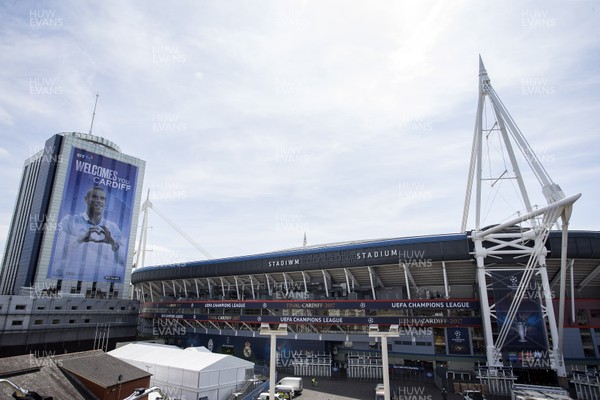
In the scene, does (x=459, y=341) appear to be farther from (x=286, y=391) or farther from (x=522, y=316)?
(x=286, y=391)

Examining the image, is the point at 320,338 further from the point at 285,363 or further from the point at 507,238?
the point at 507,238

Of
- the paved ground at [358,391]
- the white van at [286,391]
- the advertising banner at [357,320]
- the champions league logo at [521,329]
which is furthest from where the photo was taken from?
the advertising banner at [357,320]

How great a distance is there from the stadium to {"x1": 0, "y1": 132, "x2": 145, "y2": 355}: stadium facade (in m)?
29.2

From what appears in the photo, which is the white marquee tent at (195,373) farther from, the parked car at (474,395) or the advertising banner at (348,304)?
the parked car at (474,395)

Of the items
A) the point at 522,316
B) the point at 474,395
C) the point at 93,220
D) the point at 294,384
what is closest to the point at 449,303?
the point at 522,316

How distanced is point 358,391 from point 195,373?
654 inches

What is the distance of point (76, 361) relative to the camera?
2634cm

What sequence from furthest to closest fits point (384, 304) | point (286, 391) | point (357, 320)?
point (357, 320) → point (384, 304) → point (286, 391)

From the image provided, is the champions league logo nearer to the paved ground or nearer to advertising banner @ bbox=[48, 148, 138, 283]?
the paved ground

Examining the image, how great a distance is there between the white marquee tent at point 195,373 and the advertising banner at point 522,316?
27668 millimetres

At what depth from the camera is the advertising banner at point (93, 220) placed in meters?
79.9

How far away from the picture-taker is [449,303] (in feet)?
136

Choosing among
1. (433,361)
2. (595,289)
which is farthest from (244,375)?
(595,289)

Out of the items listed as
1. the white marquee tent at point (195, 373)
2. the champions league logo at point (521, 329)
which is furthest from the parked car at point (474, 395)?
the white marquee tent at point (195, 373)
